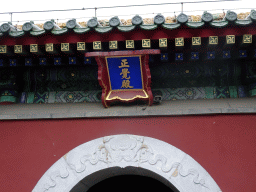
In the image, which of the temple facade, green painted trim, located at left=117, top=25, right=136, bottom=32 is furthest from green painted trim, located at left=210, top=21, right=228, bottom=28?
green painted trim, located at left=117, top=25, right=136, bottom=32

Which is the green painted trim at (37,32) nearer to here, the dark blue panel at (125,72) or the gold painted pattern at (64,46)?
the gold painted pattern at (64,46)

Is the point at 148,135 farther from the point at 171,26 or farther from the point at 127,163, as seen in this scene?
the point at 171,26

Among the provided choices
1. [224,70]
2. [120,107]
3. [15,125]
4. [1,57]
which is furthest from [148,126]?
[1,57]

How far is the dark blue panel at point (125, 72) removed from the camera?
3.15 meters

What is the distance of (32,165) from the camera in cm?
304

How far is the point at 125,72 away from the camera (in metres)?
3.22

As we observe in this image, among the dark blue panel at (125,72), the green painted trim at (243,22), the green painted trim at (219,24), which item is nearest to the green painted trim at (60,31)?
the dark blue panel at (125,72)

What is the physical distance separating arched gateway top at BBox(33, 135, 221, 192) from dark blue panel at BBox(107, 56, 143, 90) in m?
0.66

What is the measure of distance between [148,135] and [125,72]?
2.71ft

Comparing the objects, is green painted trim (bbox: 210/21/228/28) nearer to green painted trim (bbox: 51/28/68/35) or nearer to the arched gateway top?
the arched gateway top

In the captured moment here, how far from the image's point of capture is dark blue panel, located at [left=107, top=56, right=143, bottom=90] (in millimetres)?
3152

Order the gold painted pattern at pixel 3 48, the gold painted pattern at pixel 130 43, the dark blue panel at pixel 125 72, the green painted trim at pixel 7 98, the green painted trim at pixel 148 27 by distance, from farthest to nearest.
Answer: the green painted trim at pixel 7 98 < the dark blue panel at pixel 125 72 < the gold painted pattern at pixel 3 48 < the gold painted pattern at pixel 130 43 < the green painted trim at pixel 148 27

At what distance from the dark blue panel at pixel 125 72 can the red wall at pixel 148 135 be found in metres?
0.45

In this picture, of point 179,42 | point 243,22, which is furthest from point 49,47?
point 243,22
